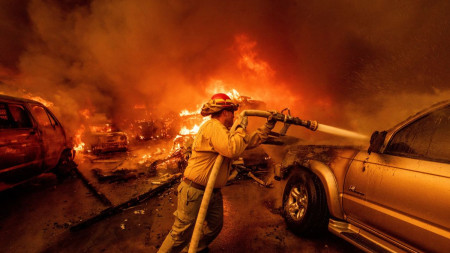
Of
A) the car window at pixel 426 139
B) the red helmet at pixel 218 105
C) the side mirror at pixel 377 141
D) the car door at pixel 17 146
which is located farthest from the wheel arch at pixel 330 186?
the car door at pixel 17 146

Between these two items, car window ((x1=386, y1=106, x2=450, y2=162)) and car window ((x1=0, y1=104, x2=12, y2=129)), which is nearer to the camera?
car window ((x1=386, y1=106, x2=450, y2=162))

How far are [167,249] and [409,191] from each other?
8.55 ft

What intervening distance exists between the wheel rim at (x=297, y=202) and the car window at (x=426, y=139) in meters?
1.44

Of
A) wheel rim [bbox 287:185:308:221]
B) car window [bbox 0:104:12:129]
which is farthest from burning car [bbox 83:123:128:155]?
wheel rim [bbox 287:185:308:221]

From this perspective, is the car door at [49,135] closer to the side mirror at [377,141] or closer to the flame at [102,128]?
the side mirror at [377,141]

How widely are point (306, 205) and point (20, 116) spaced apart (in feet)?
21.5

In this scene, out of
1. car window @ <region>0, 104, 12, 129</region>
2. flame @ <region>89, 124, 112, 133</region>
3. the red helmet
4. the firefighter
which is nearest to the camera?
the firefighter

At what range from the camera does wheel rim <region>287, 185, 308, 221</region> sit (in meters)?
3.35

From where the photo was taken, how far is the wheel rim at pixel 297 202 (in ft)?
11.0

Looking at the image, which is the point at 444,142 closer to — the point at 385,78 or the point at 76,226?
the point at 76,226

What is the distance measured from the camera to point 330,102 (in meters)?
11.8

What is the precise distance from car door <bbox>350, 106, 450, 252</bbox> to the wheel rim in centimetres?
96

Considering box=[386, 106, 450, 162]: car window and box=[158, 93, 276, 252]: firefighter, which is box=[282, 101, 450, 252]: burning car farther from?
box=[158, 93, 276, 252]: firefighter

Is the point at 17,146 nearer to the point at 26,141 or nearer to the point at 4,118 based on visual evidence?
the point at 26,141
